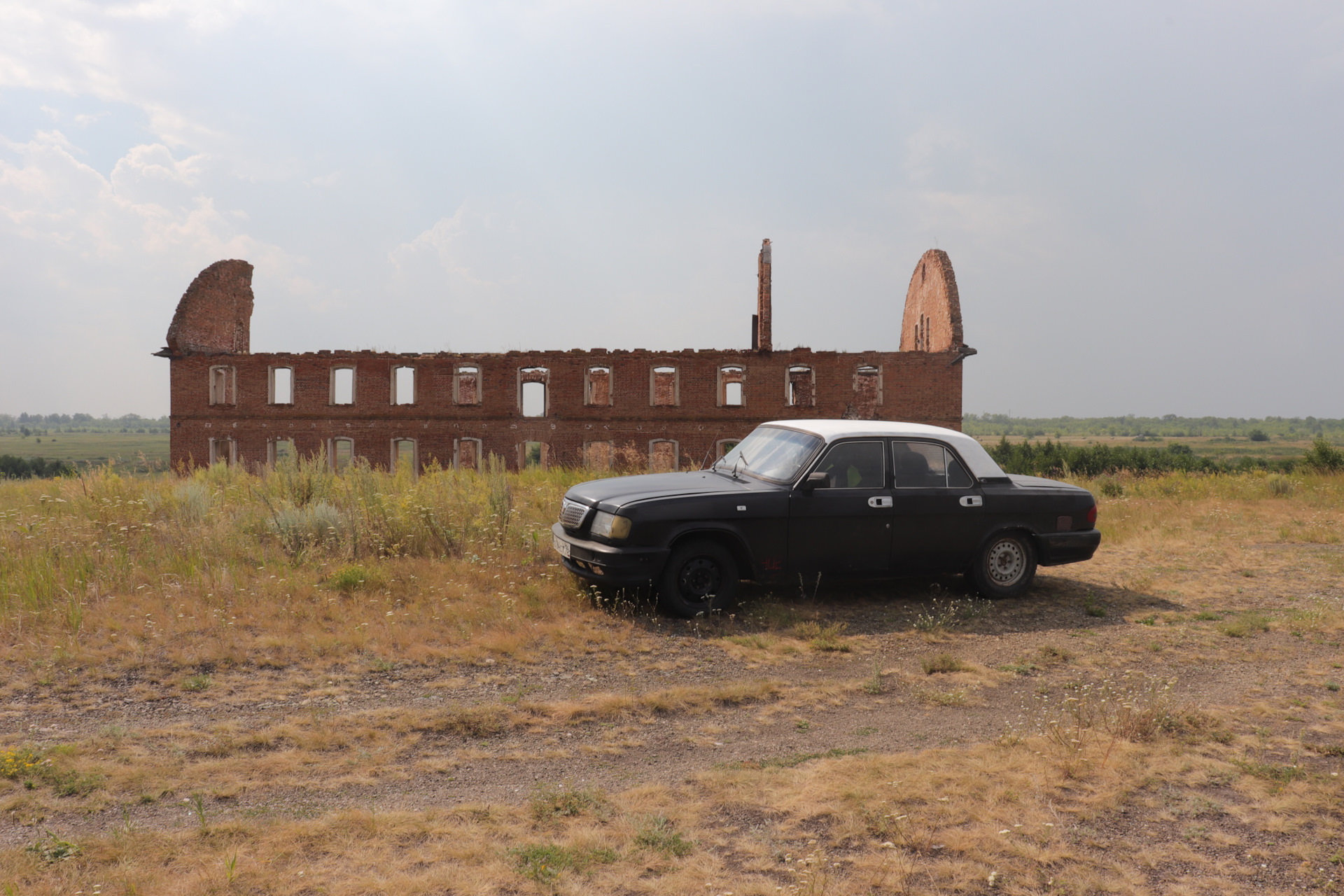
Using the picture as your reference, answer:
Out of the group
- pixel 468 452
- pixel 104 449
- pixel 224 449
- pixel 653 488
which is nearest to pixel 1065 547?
pixel 653 488

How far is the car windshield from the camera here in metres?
7.04

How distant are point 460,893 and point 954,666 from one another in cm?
394

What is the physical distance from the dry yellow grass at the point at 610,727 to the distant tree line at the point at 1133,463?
17823mm

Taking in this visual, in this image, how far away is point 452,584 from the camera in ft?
23.6

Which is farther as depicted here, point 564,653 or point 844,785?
point 564,653

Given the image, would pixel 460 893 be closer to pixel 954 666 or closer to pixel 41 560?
pixel 954 666

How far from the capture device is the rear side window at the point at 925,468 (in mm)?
7180

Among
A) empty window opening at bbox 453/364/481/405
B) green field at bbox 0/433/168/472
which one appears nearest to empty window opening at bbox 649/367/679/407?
empty window opening at bbox 453/364/481/405

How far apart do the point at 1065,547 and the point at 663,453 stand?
22.4 m

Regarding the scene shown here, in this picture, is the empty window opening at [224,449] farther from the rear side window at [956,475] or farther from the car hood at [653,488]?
the rear side window at [956,475]

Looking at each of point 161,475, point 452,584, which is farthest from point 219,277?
point 452,584

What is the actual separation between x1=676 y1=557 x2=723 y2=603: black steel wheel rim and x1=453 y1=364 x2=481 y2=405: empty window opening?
2507 cm

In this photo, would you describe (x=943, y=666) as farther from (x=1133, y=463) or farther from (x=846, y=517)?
(x=1133, y=463)

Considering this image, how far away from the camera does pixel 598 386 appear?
34.0 metres
